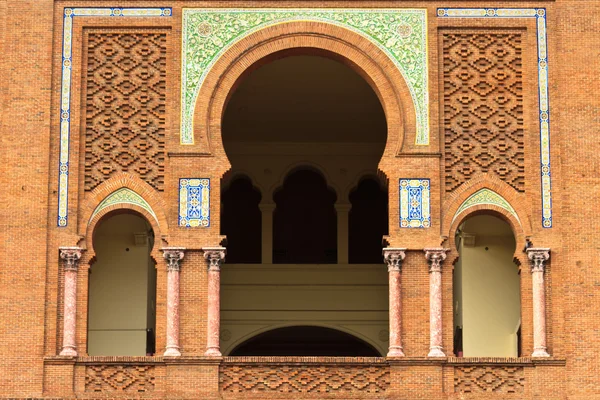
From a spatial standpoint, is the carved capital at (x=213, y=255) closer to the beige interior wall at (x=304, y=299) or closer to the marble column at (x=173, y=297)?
the marble column at (x=173, y=297)

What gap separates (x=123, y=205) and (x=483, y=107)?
644cm

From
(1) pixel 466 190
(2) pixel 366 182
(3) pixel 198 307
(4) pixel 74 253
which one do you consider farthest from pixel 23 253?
(2) pixel 366 182

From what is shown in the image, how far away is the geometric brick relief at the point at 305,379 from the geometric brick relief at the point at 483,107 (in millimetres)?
3525

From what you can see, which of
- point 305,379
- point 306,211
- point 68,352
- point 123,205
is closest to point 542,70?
point 305,379

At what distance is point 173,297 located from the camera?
31406mm

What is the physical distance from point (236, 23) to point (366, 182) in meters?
8.11

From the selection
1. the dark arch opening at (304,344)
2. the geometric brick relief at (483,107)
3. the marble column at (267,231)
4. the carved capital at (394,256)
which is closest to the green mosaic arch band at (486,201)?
the geometric brick relief at (483,107)

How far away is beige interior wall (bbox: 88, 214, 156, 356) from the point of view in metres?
36.2

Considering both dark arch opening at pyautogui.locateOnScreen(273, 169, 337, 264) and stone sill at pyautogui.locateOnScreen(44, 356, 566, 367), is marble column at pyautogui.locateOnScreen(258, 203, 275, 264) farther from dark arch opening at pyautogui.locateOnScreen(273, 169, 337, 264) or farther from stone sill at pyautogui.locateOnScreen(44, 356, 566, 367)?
stone sill at pyautogui.locateOnScreen(44, 356, 566, 367)

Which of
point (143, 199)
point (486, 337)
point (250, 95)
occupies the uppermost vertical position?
point (250, 95)

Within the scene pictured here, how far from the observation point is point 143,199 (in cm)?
3194

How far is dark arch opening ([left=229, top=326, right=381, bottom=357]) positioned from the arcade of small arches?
0.03m

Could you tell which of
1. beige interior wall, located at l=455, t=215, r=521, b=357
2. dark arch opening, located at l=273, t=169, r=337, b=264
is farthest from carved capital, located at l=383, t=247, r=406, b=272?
dark arch opening, located at l=273, t=169, r=337, b=264

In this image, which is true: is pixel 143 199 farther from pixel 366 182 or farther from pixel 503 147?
pixel 366 182
